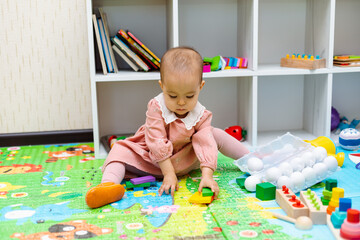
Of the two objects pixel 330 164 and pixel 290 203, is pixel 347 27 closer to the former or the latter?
pixel 330 164

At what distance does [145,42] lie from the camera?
76.3 inches

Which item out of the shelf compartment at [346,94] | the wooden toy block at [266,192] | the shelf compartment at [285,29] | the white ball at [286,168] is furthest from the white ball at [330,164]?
the shelf compartment at [346,94]

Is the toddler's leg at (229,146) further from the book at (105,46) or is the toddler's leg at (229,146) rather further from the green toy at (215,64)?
the book at (105,46)

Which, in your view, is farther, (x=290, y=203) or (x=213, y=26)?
(x=213, y=26)

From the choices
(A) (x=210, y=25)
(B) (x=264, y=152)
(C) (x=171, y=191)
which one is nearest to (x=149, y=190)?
(C) (x=171, y=191)

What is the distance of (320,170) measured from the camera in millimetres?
1338

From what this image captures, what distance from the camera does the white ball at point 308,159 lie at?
1.38 metres

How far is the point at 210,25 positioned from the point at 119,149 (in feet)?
2.63

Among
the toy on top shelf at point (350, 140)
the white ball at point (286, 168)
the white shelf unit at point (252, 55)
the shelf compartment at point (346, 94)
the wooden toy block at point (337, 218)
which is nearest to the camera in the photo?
the wooden toy block at point (337, 218)

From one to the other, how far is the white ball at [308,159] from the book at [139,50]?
27.3 inches

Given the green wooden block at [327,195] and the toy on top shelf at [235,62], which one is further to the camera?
the toy on top shelf at [235,62]

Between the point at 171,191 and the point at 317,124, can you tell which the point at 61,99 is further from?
the point at 317,124

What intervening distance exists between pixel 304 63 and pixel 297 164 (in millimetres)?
584

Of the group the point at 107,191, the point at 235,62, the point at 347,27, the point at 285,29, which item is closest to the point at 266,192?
the point at 107,191
